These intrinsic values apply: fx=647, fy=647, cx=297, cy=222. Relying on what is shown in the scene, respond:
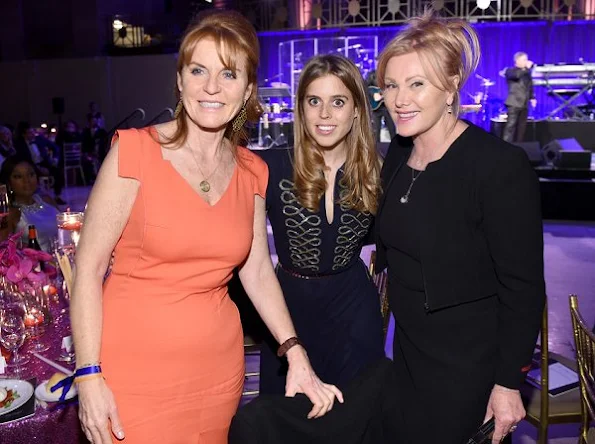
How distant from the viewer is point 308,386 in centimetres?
137

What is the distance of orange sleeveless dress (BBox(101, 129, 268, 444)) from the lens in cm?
140

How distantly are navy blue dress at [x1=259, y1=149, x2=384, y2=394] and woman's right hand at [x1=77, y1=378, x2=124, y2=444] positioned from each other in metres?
0.91

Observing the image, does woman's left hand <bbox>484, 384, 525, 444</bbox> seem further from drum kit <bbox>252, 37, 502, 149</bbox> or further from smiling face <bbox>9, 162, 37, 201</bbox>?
drum kit <bbox>252, 37, 502, 149</bbox>

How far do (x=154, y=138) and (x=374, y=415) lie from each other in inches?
A: 30.4

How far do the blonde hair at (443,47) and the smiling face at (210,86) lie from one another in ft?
1.32

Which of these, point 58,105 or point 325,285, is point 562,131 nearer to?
point 325,285

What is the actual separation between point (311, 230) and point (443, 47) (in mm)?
829

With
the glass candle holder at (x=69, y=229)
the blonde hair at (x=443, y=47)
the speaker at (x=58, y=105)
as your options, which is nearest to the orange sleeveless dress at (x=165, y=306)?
the blonde hair at (x=443, y=47)

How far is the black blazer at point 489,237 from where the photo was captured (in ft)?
4.70

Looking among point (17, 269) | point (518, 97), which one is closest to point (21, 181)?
point (17, 269)

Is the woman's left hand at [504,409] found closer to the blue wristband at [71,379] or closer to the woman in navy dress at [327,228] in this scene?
the woman in navy dress at [327,228]

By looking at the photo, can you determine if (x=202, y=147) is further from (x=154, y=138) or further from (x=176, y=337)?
(x=176, y=337)

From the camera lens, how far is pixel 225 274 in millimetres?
1514

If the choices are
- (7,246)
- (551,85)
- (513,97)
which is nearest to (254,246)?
(7,246)
